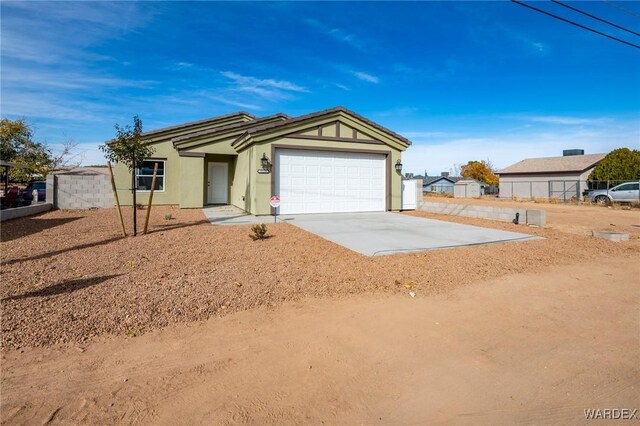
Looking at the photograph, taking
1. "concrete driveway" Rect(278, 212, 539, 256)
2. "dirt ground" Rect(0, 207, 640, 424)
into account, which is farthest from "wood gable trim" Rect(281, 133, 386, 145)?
"dirt ground" Rect(0, 207, 640, 424)

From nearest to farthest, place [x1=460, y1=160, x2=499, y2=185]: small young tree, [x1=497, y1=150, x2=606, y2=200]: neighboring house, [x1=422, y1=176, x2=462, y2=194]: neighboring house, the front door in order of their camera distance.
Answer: the front door → [x1=497, y1=150, x2=606, y2=200]: neighboring house → [x1=422, y1=176, x2=462, y2=194]: neighboring house → [x1=460, y1=160, x2=499, y2=185]: small young tree

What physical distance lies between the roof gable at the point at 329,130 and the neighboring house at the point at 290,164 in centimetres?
4

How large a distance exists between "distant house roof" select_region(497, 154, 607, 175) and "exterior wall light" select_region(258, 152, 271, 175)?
3265cm

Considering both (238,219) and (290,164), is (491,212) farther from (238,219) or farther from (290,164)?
(238,219)

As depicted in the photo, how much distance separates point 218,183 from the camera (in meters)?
18.1

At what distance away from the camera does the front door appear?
17859 millimetres

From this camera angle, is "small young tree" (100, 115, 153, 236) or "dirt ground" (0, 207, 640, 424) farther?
"small young tree" (100, 115, 153, 236)

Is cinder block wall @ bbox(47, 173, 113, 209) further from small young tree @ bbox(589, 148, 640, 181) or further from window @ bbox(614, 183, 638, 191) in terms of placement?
small young tree @ bbox(589, 148, 640, 181)

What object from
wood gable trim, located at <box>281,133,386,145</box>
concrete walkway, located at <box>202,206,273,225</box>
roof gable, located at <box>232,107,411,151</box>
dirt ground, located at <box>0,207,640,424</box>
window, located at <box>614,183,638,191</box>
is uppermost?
roof gable, located at <box>232,107,411,151</box>

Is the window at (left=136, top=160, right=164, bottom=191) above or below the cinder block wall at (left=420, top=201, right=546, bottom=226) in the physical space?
above

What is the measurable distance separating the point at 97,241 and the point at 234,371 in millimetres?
6623

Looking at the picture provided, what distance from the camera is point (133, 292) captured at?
457cm

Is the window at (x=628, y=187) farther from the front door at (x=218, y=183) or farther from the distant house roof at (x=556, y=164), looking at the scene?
the front door at (x=218, y=183)

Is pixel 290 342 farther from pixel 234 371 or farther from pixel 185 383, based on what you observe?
pixel 185 383
